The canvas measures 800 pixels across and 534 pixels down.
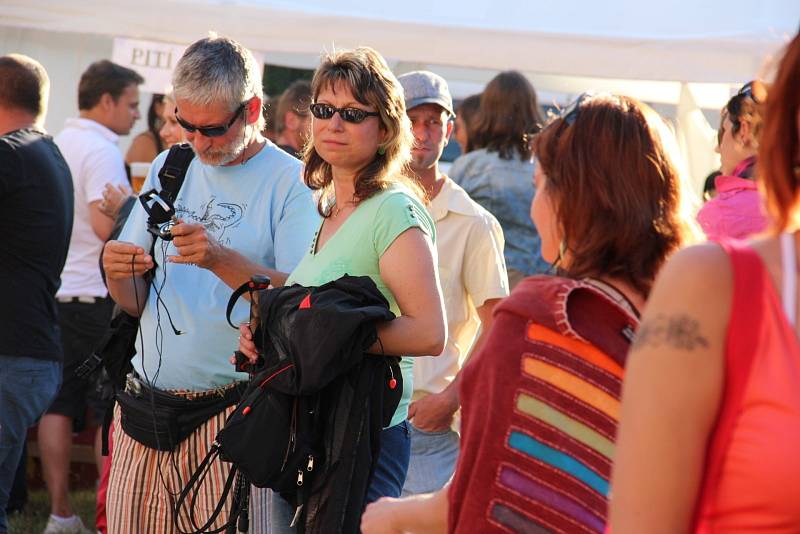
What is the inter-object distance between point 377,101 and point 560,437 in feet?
5.08

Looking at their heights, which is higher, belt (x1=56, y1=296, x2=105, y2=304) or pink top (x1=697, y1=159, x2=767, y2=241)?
pink top (x1=697, y1=159, x2=767, y2=241)

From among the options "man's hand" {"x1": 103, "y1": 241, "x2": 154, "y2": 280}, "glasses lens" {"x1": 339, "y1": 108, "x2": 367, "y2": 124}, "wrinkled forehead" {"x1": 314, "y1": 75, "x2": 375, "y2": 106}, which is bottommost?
"man's hand" {"x1": 103, "y1": 241, "x2": 154, "y2": 280}

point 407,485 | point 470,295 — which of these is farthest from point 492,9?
point 407,485

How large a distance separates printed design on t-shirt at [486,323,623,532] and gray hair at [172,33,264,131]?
186 centimetres

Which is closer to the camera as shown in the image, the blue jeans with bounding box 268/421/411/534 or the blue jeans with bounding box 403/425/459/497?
the blue jeans with bounding box 268/421/411/534

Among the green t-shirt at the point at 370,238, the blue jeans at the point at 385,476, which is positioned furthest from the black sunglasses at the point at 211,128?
the blue jeans at the point at 385,476

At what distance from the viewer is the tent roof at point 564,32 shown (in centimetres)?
592

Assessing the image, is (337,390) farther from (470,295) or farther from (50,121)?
(50,121)

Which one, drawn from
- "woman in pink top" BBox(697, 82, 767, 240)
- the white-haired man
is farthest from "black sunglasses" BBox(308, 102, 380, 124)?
"woman in pink top" BBox(697, 82, 767, 240)

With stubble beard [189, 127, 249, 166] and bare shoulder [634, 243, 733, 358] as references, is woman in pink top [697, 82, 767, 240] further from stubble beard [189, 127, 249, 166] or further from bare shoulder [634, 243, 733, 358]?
bare shoulder [634, 243, 733, 358]

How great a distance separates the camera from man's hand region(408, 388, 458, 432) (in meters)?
3.86

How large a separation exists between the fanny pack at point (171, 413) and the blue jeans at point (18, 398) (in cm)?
142

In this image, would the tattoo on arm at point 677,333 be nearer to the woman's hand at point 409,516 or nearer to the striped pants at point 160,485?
the woman's hand at point 409,516

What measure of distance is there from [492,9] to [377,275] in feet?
11.3
